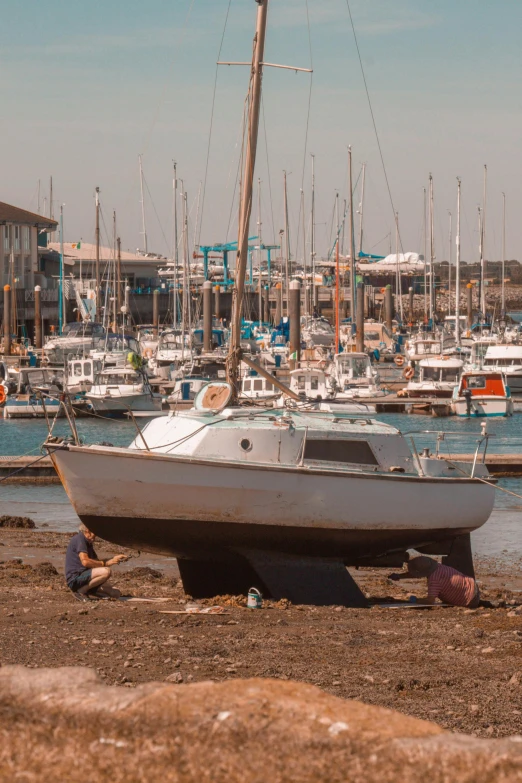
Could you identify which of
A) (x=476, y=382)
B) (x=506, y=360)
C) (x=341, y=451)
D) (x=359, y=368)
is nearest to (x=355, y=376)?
(x=359, y=368)

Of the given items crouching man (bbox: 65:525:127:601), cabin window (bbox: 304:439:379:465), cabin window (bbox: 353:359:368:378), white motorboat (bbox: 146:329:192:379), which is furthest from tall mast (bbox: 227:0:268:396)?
white motorboat (bbox: 146:329:192:379)

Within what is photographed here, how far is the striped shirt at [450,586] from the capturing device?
43.2 ft

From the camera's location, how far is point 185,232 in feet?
201

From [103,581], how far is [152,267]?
97226 millimetres

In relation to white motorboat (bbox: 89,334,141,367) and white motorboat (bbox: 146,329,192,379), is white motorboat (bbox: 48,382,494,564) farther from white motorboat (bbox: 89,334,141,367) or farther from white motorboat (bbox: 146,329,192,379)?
white motorboat (bbox: 146,329,192,379)

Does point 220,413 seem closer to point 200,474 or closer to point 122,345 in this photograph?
point 200,474

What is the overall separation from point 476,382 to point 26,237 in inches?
2233

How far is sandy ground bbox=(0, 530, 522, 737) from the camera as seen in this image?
338 inches

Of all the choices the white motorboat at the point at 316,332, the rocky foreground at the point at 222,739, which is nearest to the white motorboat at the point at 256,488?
the rocky foreground at the point at 222,739

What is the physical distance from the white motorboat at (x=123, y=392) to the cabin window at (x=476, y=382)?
509 inches

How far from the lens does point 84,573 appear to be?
12.4 meters

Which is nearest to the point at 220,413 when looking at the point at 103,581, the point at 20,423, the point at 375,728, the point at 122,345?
the point at 103,581

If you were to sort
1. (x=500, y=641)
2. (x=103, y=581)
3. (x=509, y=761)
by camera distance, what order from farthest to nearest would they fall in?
(x=103, y=581), (x=500, y=641), (x=509, y=761)

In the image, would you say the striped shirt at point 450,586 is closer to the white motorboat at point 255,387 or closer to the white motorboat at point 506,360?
the white motorboat at point 255,387
